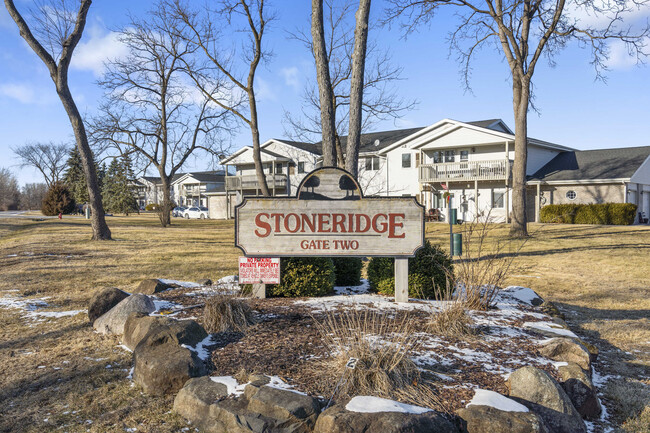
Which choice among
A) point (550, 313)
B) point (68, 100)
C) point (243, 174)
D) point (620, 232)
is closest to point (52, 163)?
point (243, 174)

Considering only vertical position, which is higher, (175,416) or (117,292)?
(117,292)

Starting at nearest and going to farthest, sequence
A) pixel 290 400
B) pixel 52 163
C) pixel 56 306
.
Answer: pixel 290 400, pixel 56 306, pixel 52 163

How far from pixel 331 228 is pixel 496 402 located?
3.54 meters

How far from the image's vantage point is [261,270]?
260 inches

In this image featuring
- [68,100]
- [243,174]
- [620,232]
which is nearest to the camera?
[68,100]

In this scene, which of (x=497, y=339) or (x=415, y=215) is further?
(x=415, y=215)

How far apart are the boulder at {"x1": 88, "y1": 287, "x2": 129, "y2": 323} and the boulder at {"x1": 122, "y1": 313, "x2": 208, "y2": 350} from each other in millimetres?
1073

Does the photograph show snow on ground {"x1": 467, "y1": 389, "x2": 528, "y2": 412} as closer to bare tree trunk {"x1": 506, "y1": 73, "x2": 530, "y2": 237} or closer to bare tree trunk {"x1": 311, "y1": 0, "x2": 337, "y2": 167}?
bare tree trunk {"x1": 311, "y1": 0, "x2": 337, "y2": 167}

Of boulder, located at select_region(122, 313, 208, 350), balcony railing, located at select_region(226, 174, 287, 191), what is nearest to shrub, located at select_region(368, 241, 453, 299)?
boulder, located at select_region(122, 313, 208, 350)

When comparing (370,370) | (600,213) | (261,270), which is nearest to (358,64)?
(261,270)

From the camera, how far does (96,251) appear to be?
1482 cm

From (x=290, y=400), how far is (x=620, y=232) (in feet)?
74.1

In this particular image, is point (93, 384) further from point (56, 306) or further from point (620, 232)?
point (620, 232)

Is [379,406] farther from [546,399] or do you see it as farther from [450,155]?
[450,155]
